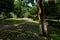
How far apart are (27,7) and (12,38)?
42.3 meters

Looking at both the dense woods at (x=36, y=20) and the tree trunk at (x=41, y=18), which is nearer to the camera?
the dense woods at (x=36, y=20)

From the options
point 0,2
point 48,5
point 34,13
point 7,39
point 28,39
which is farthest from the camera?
point 34,13

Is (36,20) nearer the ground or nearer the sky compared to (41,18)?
nearer the ground

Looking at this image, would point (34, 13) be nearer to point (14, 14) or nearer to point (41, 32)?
point (14, 14)

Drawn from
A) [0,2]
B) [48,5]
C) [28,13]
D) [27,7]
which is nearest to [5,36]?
[0,2]

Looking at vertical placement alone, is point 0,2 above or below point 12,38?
above

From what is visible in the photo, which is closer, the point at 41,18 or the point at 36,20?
the point at 41,18

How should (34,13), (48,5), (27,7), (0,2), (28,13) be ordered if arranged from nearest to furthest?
(0,2) < (48,5) < (34,13) < (28,13) < (27,7)

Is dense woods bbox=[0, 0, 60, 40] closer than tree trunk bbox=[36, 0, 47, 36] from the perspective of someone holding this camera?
Yes

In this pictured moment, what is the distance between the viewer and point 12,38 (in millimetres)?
12891

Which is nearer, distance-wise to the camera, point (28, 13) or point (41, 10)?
point (41, 10)

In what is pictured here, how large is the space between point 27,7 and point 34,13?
9.10 meters

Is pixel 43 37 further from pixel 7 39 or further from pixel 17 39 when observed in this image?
pixel 7 39

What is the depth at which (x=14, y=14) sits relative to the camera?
158 feet
